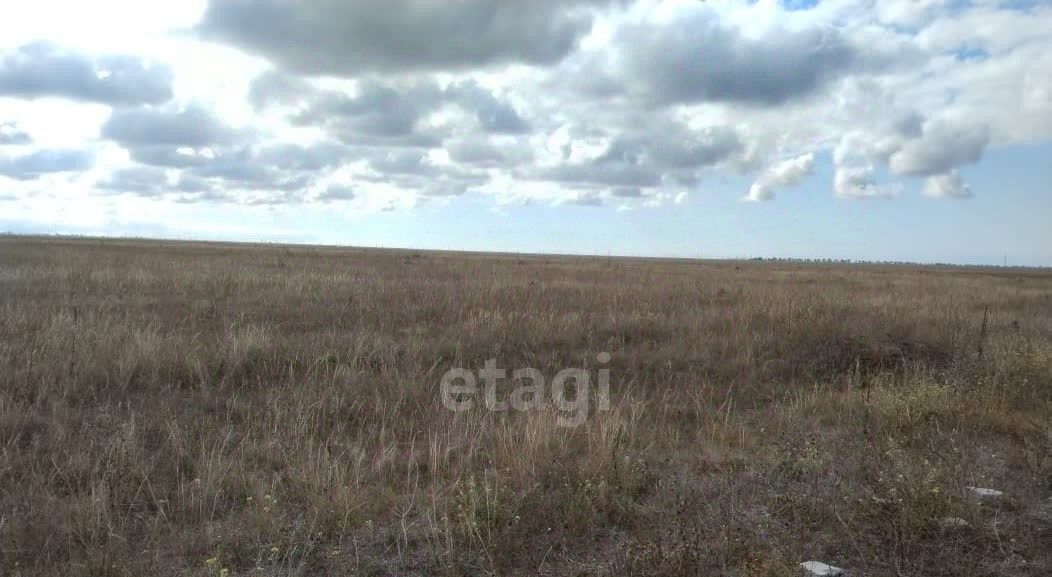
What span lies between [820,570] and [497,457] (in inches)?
95.8

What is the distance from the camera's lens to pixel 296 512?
409 centimetres

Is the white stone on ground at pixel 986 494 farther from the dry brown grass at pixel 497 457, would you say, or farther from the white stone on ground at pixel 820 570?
the white stone on ground at pixel 820 570

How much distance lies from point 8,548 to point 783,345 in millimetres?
9536

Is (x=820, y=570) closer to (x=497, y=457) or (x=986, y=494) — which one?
(x=986, y=494)

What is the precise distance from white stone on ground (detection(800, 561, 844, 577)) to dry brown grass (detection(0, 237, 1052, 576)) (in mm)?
112

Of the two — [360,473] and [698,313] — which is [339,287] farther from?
[360,473]

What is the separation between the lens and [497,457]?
4.98 metres

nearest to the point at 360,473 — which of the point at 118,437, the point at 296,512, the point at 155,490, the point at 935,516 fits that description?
the point at 296,512

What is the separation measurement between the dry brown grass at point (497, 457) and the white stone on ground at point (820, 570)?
0.11 m

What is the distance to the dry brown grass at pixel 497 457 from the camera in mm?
3600

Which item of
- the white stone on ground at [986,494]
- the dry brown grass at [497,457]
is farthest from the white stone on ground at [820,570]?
the white stone on ground at [986,494]

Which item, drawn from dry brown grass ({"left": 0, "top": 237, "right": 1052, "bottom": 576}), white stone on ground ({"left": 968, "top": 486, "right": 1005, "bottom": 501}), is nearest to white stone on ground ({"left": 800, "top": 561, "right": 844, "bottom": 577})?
dry brown grass ({"left": 0, "top": 237, "right": 1052, "bottom": 576})

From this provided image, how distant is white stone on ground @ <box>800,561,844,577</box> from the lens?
10.6 feet

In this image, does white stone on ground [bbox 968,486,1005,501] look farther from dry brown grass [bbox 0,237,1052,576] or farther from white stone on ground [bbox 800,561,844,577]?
white stone on ground [bbox 800,561,844,577]
